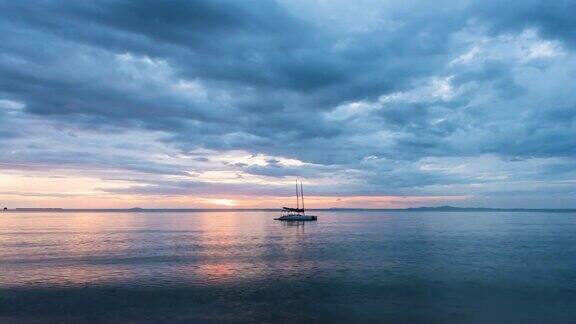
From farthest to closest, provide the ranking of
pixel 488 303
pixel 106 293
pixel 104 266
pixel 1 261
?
pixel 1 261, pixel 104 266, pixel 106 293, pixel 488 303

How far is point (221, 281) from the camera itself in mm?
42406

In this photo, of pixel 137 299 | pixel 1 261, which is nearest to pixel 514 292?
pixel 137 299

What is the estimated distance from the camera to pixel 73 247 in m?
73.8

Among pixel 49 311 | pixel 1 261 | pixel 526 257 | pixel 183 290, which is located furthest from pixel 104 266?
pixel 526 257

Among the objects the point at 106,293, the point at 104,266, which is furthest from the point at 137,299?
the point at 104,266

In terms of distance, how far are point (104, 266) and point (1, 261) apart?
14706mm

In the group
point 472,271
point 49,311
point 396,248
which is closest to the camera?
point 49,311

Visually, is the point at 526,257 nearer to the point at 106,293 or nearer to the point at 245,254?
the point at 245,254

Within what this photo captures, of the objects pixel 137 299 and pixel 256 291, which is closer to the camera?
pixel 137 299

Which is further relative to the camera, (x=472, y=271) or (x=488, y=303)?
(x=472, y=271)

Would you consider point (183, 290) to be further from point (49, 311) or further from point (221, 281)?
point (49, 311)

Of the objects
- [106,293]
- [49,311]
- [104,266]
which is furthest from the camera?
[104,266]

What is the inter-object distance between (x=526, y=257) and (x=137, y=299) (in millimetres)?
49517

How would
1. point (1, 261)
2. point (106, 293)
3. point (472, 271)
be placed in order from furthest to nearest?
point (1, 261)
point (472, 271)
point (106, 293)
